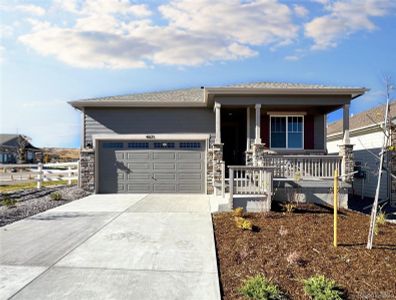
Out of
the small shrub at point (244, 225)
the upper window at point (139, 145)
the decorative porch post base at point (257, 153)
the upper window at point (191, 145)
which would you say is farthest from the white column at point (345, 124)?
the upper window at point (139, 145)

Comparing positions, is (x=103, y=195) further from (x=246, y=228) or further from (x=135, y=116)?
(x=246, y=228)

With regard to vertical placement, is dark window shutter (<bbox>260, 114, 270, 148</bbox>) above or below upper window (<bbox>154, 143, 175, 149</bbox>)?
above

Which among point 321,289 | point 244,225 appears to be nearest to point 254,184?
point 244,225

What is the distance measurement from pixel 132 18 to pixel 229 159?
813 centimetres

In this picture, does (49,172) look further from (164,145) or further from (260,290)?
(260,290)

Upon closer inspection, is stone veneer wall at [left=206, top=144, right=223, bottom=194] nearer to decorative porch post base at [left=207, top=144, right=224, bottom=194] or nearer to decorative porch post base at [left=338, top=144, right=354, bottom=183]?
decorative porch post base at [left=207, top=144, right=224, bottom=194]

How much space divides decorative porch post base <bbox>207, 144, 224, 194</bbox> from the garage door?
0.43m

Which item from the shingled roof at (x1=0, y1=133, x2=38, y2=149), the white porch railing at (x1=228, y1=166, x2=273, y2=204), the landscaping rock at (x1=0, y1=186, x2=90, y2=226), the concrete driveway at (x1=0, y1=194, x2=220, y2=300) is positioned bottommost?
the concrete driveway at (x1=0, y1=194, x2=220, y2=300)

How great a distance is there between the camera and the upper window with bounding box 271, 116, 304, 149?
546 inches

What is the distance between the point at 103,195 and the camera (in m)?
13.6

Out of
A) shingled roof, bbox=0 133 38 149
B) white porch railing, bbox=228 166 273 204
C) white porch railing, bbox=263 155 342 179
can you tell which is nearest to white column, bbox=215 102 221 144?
white porch railing, bbox=263 155 342 179

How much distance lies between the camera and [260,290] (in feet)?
13.5

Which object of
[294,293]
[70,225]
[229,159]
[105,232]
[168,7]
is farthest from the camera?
[229,159]

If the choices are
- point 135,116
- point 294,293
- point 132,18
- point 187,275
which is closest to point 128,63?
point 135,116
